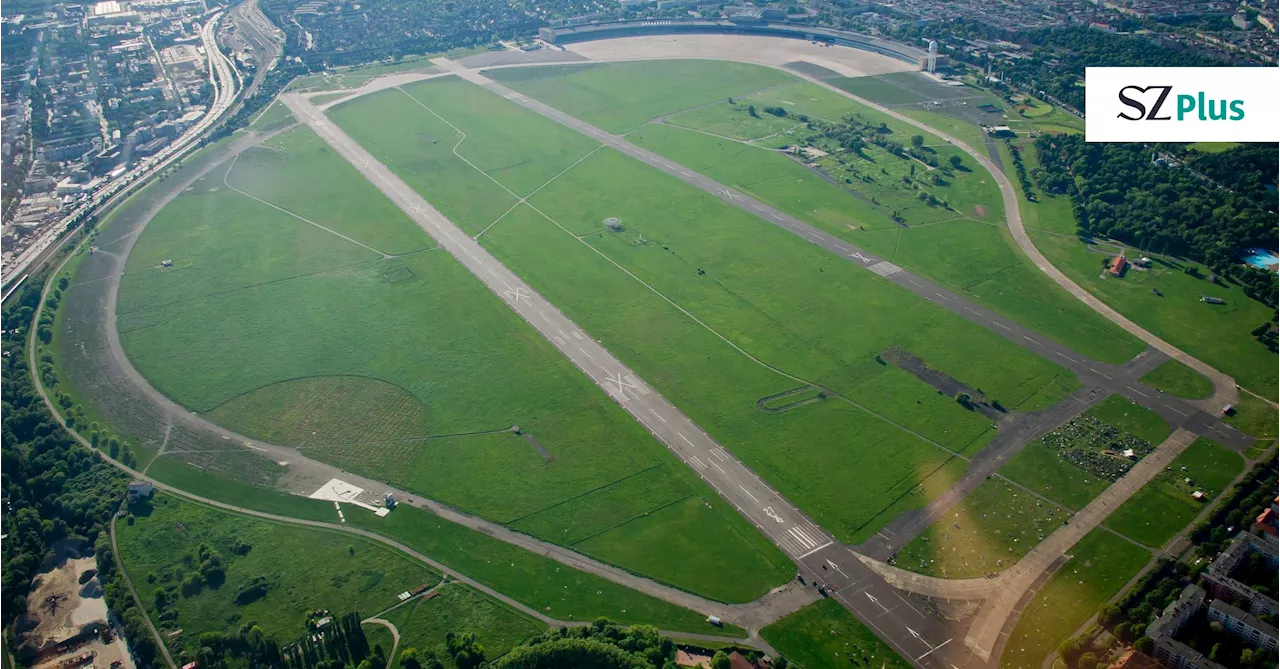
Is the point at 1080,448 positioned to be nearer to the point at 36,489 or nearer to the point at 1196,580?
the point at 1196,580

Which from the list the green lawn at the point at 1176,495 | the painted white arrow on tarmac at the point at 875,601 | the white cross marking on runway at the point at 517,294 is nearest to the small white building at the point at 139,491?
the white cross marking on runway at the point at 517,294

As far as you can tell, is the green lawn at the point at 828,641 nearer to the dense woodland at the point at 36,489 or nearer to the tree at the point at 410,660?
the tree at the point at 410,660

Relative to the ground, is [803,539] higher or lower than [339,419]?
lower

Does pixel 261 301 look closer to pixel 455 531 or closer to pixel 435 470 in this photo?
pixel 435 470

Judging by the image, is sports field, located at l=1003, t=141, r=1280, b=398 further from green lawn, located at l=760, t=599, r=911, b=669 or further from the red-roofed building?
green lawn, located at l=760, t=599, r=911, b=669

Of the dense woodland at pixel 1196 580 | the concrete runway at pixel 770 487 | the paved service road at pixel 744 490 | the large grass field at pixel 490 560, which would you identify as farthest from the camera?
the large grass field at pixel 490 560

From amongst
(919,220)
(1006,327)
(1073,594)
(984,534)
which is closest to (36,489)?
(984,534)
